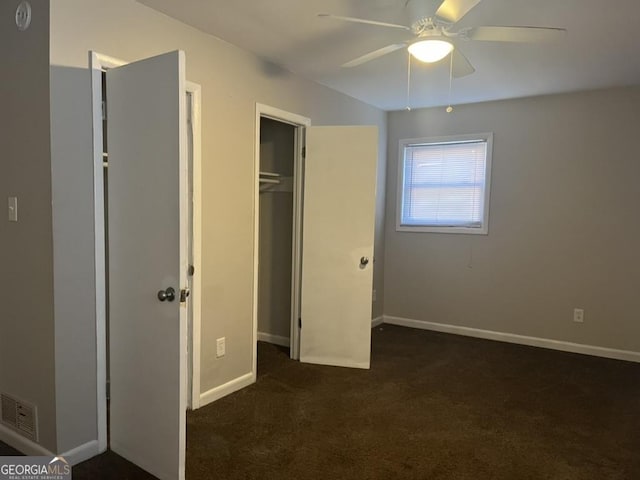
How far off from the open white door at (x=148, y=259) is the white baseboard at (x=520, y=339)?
Result: 3407 mm

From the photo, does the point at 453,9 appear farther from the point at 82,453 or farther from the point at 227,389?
the point at 82,453

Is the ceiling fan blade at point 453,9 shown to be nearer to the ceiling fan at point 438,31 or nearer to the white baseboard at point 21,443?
the ceiling fan at point 438,31

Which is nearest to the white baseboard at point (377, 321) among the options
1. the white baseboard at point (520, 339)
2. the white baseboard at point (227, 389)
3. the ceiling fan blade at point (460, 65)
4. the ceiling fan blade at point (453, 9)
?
the white baseboard at point (520, 339)

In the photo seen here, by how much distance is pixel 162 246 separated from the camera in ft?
6.77

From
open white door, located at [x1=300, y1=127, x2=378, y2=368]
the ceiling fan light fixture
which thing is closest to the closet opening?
open white door, located at [x1=300, y1=127, x2=378, y2=368]

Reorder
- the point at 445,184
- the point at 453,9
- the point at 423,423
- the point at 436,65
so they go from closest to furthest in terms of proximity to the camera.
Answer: the point at 453,9 → the point at 423,423 → the point at 436,65 → the point at 445,184

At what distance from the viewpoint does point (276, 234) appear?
14.5 feet

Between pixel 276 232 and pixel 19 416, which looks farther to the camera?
pixel 276 232

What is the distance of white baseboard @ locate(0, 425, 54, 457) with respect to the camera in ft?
7.50

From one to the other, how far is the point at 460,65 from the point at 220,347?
2357 mm

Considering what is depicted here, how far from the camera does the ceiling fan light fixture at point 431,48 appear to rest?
229 cm

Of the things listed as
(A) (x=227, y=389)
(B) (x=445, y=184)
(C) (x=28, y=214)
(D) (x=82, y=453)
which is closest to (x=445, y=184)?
(B) (x=445, y=184)

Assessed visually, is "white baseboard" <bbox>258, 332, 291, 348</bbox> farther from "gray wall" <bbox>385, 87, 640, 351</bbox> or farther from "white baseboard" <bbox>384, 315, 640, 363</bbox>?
"gray wall" <bbox>385, 87, 640, 351</bbox>

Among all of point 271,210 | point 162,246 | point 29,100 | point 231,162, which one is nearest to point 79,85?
point 29,100
